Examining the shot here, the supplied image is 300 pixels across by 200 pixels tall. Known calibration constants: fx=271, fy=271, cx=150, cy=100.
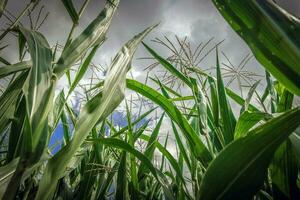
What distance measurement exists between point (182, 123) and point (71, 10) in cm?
49

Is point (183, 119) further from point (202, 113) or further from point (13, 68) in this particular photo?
point (13, 68)

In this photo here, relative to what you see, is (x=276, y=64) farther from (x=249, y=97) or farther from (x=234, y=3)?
(x=249, y=97)

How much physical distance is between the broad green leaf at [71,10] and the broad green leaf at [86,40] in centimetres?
4

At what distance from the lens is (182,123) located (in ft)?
2.89

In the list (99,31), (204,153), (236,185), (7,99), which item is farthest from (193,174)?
(7,99)

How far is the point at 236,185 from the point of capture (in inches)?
24.3

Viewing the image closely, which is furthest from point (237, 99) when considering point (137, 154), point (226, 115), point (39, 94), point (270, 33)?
point (39, 94)

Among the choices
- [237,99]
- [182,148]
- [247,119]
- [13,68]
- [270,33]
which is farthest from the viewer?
[237,99]

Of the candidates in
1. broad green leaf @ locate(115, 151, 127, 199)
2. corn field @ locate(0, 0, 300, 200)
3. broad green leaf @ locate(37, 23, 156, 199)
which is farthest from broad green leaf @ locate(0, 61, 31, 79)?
broad green leaf @ locate(115, 151, 127, 199)

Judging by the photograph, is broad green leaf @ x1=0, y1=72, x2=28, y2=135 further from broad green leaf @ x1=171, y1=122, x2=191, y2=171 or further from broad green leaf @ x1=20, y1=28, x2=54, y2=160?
broad green leaf @ x1=171, y1=122, x2=191, y2=171

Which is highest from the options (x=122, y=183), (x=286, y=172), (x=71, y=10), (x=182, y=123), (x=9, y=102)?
(x=71, y=10)

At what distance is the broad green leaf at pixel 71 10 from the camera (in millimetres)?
786

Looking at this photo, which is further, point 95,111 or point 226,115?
point 226,115

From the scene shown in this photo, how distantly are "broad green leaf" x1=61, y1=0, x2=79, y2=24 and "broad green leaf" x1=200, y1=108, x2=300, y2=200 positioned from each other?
575 millimetres
